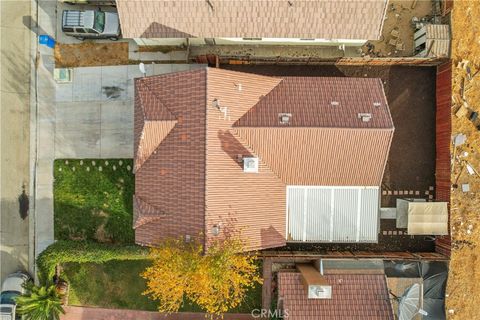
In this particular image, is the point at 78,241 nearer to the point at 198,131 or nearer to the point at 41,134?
the point at 41,134

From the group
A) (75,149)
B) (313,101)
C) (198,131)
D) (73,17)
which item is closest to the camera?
(198,131)

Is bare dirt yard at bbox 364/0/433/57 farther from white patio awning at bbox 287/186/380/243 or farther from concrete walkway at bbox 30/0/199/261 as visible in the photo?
concrete walkway at bbox 30/0/199/261

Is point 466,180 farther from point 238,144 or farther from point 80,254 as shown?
point 80,254

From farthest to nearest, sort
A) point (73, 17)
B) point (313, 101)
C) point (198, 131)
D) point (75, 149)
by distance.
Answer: point (75, 149) < point (73, 17) < point (313, 101) < point (198, 131)

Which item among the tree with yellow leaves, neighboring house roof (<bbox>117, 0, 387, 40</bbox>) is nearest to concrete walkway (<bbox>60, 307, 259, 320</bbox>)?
the tree with yellow leaves

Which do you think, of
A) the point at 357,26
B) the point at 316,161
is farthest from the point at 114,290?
the point at 357,26

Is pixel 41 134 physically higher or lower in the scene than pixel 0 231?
higher

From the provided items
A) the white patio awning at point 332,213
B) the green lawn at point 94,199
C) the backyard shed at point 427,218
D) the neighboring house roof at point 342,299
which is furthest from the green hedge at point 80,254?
the backyard shed at point 427,218
